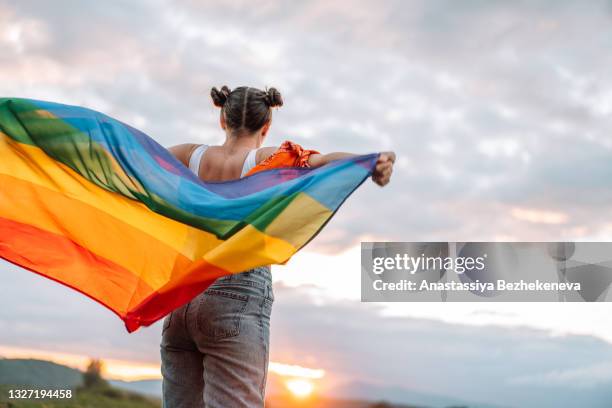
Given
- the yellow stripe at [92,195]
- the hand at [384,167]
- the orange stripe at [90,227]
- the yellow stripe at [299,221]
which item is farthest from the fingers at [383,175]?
the orange stripe at [90,227]

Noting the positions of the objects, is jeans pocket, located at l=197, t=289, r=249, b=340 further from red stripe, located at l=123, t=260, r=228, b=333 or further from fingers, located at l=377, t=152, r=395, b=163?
fingers, located at l=377, t=152, r=395, b=163

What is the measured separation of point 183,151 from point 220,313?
3.39ft

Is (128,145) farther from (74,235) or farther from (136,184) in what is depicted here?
(74,235)

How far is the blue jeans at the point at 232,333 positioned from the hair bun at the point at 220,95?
1.04 meters

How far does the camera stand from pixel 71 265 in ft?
12.5

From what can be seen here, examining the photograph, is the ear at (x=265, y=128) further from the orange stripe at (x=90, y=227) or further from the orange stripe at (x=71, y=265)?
the orange stripe at (x=71, y=265)

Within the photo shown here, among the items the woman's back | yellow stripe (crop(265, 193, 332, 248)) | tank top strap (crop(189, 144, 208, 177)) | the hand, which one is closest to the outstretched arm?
the hand

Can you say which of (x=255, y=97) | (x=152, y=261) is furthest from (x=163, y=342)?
(x=255, y=97)

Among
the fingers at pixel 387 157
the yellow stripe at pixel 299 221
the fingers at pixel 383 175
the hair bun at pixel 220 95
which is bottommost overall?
the yellow stripe at pixel 299 221

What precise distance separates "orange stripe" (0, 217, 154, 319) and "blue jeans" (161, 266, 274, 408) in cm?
38

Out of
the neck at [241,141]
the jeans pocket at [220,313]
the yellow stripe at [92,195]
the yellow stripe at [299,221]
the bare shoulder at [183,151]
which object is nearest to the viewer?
A: the jeans pocket at [220,313]

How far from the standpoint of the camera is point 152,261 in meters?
3.58

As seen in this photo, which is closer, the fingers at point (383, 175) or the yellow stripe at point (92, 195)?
the fingers at point (383, 175)

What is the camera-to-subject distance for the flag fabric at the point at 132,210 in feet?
10.9
